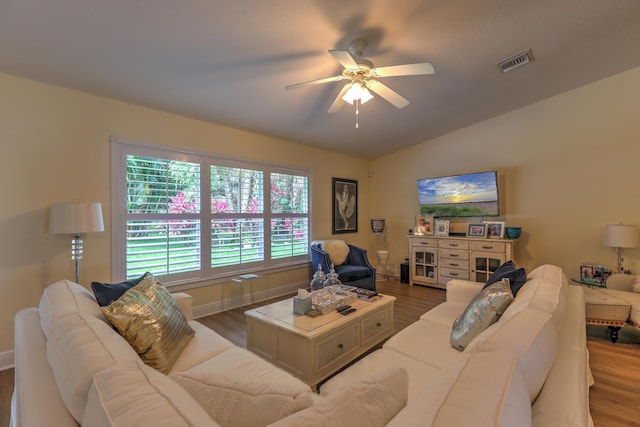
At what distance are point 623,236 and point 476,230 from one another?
158 centimetres

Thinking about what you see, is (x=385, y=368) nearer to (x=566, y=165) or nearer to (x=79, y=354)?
(x=79, y=354)

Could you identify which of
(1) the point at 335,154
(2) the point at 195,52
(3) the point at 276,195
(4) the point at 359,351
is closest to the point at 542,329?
(4) the point at 359,351

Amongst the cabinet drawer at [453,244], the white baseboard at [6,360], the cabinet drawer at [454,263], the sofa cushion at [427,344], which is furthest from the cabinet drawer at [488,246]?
the white baseboard at [6,360]

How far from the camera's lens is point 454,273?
4.53m

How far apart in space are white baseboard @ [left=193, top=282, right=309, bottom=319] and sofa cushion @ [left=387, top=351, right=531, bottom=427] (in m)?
3.41

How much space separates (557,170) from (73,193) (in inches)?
231

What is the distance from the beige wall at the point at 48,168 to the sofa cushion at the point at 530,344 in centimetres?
340

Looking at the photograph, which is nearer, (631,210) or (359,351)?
(359,351)

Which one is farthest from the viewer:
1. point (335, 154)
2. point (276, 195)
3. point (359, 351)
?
point (335, 154)

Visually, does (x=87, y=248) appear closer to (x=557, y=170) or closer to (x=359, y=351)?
(x=359, y=351)

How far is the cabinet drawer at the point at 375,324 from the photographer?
99.1 inches

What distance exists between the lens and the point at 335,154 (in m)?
5.33

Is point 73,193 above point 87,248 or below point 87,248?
above

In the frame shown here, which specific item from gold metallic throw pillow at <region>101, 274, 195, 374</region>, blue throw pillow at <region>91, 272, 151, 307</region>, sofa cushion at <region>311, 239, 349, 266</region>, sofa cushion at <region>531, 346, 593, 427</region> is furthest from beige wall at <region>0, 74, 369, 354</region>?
sofa cushion at <region>531, 346, 593, 427</region>
